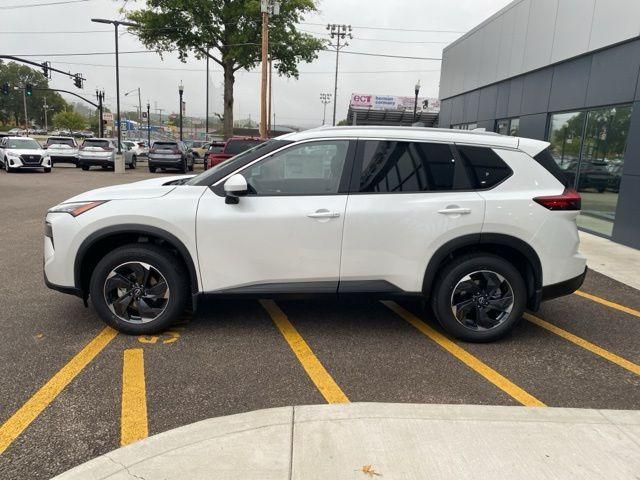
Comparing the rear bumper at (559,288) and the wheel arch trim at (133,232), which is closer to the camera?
the wheel arch trim at (133,232)

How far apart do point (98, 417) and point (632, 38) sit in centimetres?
1026

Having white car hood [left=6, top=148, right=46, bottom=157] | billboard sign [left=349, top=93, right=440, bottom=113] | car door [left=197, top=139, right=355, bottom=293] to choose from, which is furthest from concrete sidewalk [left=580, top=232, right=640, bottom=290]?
billboard sign [left=349, top=93, right=440, bottom=113]

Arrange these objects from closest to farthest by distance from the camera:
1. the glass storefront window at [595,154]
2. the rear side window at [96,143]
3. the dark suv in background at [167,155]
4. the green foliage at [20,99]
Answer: the glass storefront window at [595,154] < the dark suv in background at [167,155] < the rear side window at [96,143] < the green foliage at [20,99]

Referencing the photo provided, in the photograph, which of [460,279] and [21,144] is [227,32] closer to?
[21,144]

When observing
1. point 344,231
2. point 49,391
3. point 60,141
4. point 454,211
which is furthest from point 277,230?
point 60,141

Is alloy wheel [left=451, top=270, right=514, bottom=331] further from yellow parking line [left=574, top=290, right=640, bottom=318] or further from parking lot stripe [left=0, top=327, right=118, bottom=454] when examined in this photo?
parking lot stripe [left=0, top=327, right=118, bottom=454]

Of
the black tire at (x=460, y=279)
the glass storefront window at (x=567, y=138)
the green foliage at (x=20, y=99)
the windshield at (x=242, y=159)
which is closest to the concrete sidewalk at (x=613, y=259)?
the glass storefront window at (x=567, y=138)

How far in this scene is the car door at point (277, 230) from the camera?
3.91 metres

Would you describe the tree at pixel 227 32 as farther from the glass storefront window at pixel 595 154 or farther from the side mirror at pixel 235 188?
the side mirror at pixel 235 188

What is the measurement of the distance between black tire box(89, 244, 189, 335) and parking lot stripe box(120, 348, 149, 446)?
0.90 feet

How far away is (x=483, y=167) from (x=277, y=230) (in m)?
1.81

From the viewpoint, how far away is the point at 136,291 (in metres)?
4.09

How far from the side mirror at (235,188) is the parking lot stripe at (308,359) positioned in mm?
1274

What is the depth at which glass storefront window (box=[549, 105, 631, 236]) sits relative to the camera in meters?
9.53
